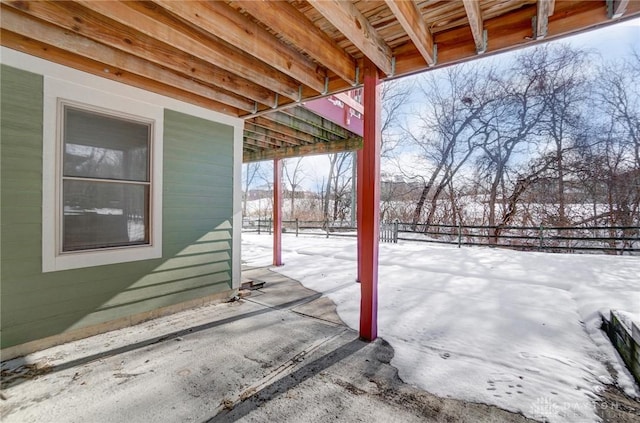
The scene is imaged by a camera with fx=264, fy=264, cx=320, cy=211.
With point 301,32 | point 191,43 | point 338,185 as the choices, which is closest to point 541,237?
point 301,32

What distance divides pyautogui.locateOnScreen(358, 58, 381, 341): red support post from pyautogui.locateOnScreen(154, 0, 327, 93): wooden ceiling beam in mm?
637

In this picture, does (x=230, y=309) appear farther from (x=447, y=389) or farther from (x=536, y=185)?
(x=536, y=185)

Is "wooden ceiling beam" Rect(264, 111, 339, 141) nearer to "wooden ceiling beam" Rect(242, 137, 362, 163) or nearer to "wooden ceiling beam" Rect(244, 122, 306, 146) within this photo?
"wooden ceiling beam" Rect(242, 137, 362, 163)

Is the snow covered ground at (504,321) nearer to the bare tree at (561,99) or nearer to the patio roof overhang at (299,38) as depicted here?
the patio roof overhang at (299,38)

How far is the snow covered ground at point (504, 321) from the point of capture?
1.87 m

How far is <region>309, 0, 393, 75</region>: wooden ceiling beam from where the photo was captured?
1.79 metres

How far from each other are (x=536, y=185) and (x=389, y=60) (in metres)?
10.2

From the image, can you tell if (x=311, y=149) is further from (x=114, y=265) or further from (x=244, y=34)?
(x=114, y=265)

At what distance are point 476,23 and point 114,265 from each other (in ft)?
12.6

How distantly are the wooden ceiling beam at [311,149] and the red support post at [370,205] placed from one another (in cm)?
→ 240

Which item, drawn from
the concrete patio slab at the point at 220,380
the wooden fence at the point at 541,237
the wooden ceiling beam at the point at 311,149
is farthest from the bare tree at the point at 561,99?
the concrete patio slab at the point at 220,380

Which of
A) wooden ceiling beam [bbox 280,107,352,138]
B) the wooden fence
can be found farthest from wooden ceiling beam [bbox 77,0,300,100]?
the wooden fence

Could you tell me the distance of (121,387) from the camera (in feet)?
6.10

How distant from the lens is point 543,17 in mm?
1831
